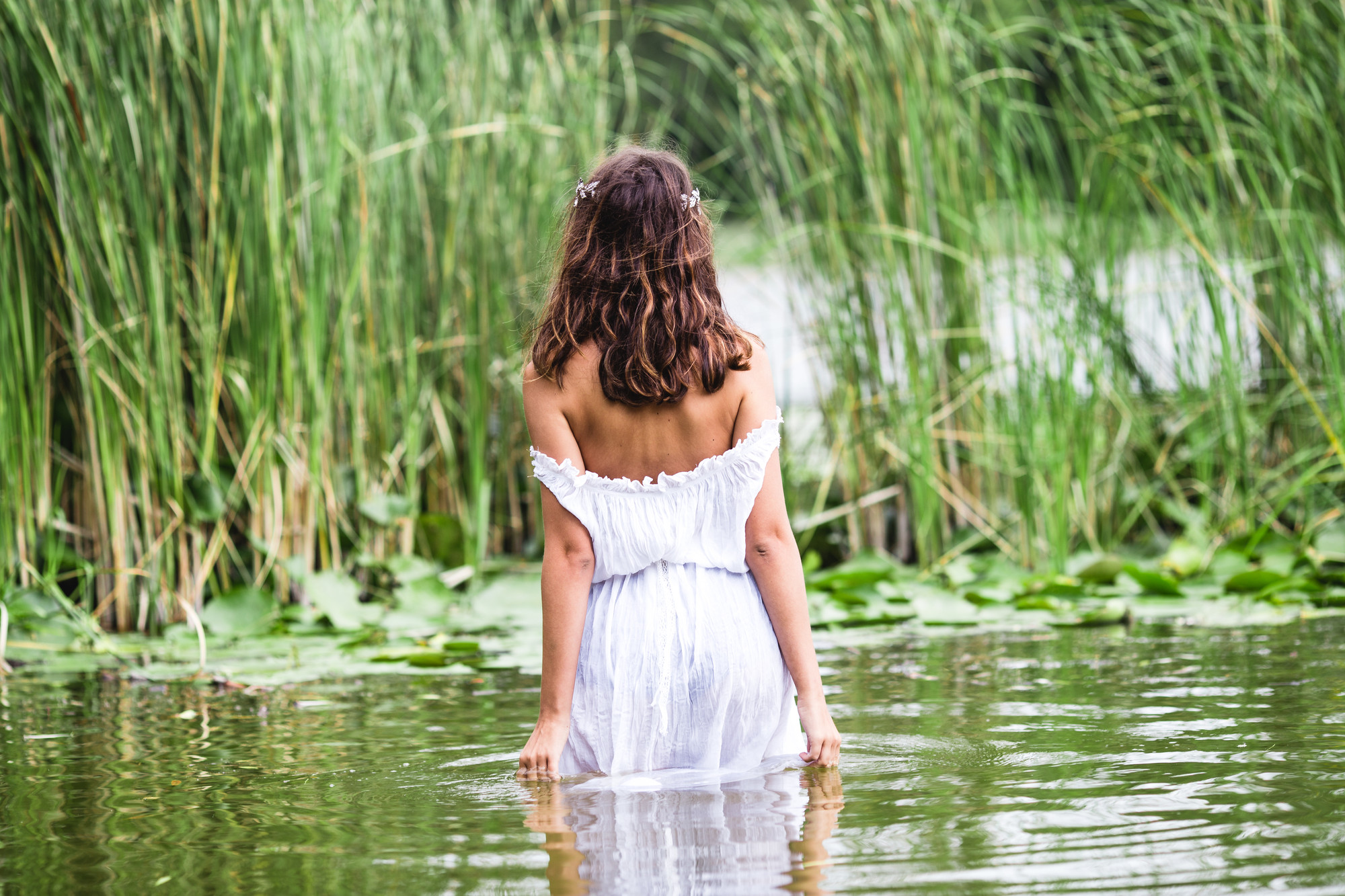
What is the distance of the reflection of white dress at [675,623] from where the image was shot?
2.41 m

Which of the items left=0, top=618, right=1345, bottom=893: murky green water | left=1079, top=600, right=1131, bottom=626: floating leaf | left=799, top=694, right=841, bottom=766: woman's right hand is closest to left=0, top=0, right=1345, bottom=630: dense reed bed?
left=1079, top=600, right=1131, bottom=626: floating leaf

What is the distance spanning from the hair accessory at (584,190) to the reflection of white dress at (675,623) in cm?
46

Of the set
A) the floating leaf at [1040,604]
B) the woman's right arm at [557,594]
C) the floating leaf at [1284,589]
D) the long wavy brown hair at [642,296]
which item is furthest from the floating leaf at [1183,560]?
the woman's right arm at [557,594]

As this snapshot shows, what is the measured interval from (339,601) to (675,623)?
2.10m

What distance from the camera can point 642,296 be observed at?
2406mm

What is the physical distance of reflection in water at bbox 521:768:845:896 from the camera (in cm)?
183

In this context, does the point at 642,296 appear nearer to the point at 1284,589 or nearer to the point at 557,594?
the point at 557,594

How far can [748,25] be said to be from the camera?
5.04 metres

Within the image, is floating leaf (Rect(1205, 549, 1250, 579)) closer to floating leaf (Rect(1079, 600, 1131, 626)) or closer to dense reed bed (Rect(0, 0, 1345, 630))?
dense reed bed (Rect(0, 0, 1345, 630))

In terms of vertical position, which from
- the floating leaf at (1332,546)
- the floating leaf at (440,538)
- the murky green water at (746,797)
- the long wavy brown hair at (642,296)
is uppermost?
the long wavy brown hair at (642,296)

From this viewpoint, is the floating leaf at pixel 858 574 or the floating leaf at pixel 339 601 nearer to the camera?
the floating leaf at pixel 339 601

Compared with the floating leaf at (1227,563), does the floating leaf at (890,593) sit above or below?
below

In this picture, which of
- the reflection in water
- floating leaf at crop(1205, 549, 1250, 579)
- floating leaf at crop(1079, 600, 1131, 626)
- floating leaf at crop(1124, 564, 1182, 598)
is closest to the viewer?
the reflection in water

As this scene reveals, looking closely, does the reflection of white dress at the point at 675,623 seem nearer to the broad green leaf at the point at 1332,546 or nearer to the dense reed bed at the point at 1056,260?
the dense reed bed at the point at 1056,260
